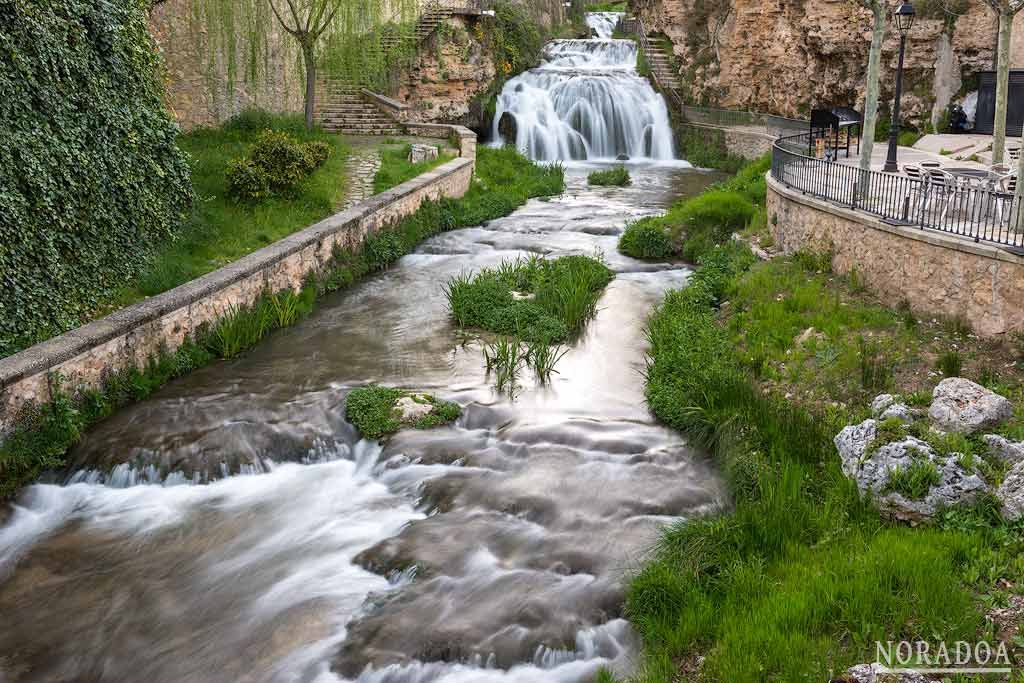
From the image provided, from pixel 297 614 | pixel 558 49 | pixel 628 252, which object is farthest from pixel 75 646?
pixel 558 49

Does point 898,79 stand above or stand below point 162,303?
above

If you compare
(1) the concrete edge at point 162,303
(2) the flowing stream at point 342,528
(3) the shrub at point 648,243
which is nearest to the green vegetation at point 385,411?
(2) the flowing stream at point 342,528

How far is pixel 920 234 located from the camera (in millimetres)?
10602

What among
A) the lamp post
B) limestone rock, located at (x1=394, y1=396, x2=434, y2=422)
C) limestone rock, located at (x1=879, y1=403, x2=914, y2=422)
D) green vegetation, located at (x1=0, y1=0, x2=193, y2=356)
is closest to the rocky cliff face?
the lamp post

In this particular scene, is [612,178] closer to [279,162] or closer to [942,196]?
[279,162]

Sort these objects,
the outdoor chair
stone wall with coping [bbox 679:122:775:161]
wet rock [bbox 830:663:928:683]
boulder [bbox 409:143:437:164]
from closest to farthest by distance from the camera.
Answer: wet rock [bbox 830:663:928:683] → the outdoor chair → boulder [bbox 409:143:437:164] → stone wall with coping [bbox 679:122:775:161]

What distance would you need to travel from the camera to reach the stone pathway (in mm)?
17766

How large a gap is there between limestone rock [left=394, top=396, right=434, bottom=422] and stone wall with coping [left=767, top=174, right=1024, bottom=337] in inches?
234

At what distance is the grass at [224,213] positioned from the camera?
489 inches

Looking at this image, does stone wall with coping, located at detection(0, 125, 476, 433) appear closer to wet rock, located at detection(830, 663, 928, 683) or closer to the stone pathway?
the stone pathway

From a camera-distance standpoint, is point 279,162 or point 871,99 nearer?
point 871,99

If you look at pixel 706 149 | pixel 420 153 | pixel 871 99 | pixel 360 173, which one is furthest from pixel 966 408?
pixel 706 149

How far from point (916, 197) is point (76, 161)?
10.2 m

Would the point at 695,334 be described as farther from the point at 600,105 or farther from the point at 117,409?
the point at 600,105
